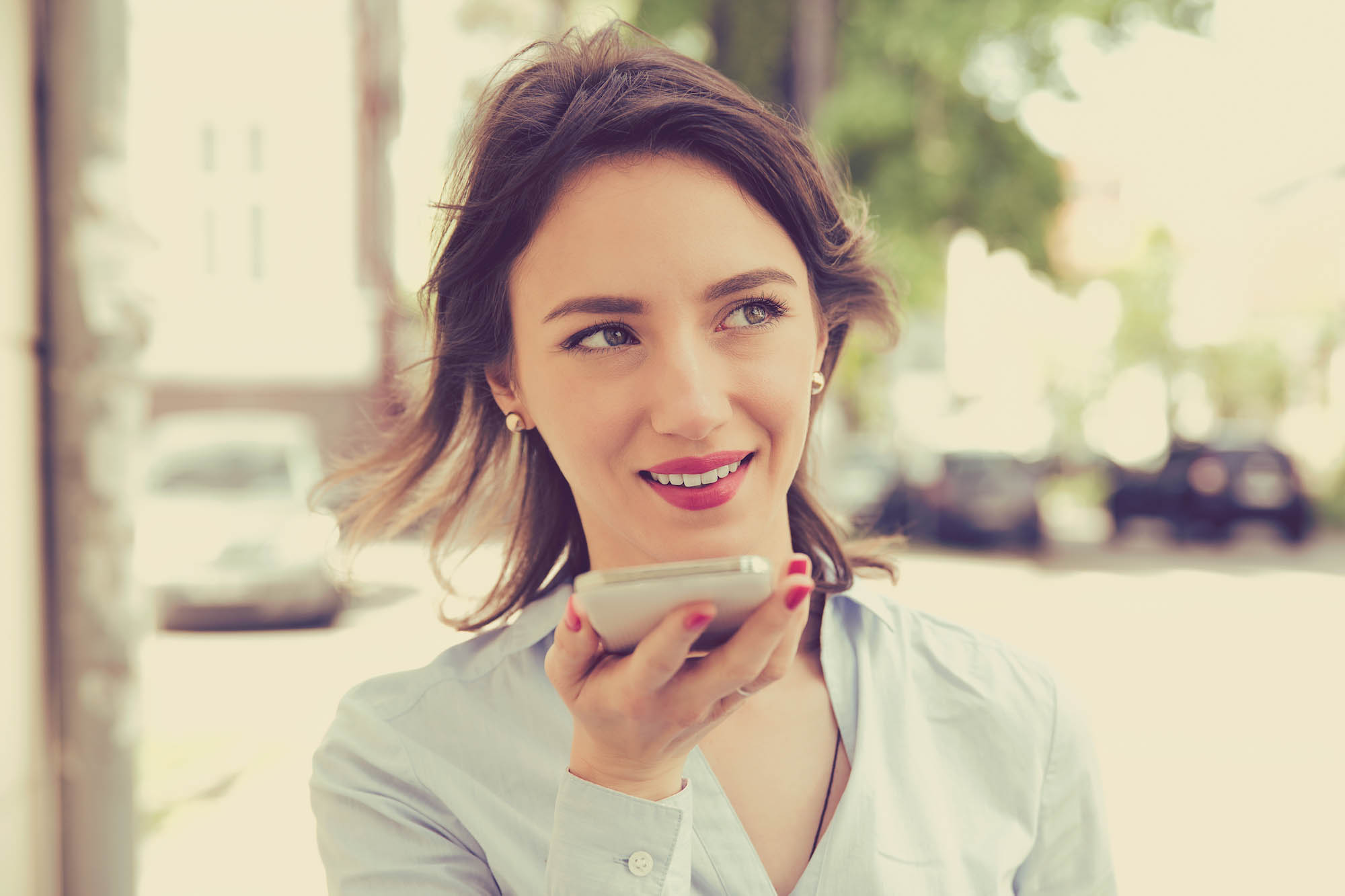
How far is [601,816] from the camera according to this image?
4.27 ft

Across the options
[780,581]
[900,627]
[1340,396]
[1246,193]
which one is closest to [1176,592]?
[1246,193]

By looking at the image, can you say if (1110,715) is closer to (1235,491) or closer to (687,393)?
(687,393)

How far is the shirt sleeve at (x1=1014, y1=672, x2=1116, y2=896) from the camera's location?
1683mm

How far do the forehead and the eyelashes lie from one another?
1.8 inches

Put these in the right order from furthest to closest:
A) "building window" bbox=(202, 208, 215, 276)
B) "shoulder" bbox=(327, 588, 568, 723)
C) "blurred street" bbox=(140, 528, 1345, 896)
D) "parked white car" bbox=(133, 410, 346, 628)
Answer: "building window" bbox=(202, 208, 215, 276), "parked white car" bbox=(133, 410, 346, 628), "blurred street" bbox=(140, 528, 1345, 896), "shoulder" bbox=(327, 588, 568, 723)

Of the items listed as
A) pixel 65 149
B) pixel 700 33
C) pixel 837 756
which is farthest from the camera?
pixel 700 33

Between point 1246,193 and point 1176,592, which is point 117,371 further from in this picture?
point 1246,193

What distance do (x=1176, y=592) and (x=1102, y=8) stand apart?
227 inches

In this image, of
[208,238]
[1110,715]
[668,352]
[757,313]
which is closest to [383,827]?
[668,352]

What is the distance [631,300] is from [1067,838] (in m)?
1.01

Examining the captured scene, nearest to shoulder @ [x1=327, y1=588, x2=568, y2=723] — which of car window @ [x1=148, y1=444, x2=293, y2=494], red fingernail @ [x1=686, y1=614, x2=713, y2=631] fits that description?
red fingernail @ [x1=686, y1=614, x2=713, y2=631]

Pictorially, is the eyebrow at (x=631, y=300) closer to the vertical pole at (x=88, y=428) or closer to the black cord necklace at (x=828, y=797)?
the black cord necklace at (x=828, y=797)

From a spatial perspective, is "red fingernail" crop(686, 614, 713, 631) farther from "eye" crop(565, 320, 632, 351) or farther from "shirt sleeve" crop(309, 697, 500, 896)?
"shirt sleeve" crop(309, 697, 500, 896)

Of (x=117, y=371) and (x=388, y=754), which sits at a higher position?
(x=117, y=371)
